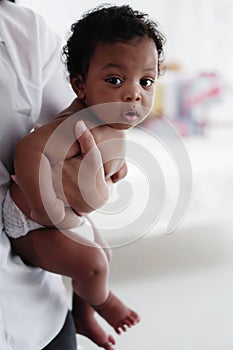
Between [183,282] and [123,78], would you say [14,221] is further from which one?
[183,282]

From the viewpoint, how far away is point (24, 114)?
0.89 m

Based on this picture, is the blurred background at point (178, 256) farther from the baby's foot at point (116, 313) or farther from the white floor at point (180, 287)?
the baby's foot at point (116, 313)

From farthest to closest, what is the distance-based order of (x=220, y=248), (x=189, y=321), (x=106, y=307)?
1. (x=220, y=248)
2. (x=189, y=321)
3. (x=106, y=307)

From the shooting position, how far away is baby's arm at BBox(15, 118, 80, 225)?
0.81 meters

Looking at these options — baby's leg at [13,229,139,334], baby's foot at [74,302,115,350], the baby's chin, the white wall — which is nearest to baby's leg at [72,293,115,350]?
baby's foot at [74,302,115,350]

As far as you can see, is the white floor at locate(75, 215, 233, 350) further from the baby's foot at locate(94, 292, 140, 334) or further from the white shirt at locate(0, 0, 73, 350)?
the white shirt at locate(0, 0, 73, 350)

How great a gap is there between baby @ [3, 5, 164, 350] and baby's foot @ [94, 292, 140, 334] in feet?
0.48

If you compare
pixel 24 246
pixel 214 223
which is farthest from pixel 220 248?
pixel 24 246

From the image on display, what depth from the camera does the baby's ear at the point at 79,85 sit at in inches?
34.7

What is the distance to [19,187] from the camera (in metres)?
0.86

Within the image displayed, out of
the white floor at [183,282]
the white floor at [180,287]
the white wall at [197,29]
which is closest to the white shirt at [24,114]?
the white floor at [183,282]

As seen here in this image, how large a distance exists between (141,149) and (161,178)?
0.07 m

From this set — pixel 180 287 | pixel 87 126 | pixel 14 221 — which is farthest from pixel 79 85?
pixel 180 287

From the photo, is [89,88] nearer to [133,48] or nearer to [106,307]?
[133,48]
